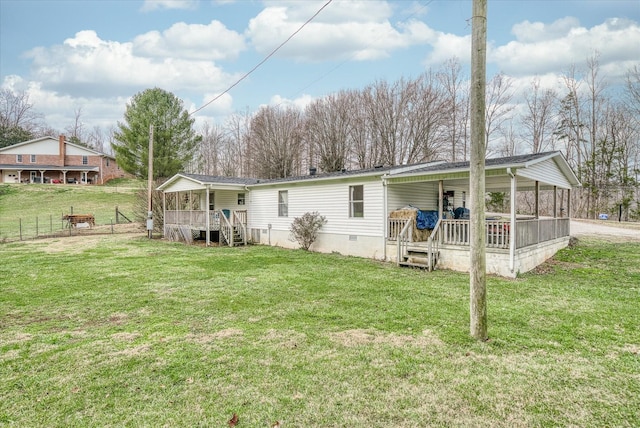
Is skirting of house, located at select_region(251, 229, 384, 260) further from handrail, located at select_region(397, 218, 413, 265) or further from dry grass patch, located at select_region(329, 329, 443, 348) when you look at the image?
dry grass patch, located at select_region(329, 329, 443, 348)

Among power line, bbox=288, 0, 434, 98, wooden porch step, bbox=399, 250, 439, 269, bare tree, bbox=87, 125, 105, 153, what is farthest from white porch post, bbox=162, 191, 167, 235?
bare tree, bbox=87, 125, 105, 153

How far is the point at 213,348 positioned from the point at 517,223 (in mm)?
8191

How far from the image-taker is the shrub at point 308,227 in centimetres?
1383

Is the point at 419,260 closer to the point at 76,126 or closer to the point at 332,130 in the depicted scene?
the point at 332,130

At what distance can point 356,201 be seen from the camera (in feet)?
41.7

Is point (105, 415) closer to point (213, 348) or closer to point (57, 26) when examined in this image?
point (213, 348)

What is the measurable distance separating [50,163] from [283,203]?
136 feet

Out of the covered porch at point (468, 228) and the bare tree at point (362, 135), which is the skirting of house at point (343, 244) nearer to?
the covered porch at point (468, 228)

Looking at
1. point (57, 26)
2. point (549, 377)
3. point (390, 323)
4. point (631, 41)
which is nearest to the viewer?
point (549, 377)

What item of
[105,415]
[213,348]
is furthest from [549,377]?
[105,415]

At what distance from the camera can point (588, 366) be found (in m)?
3.84

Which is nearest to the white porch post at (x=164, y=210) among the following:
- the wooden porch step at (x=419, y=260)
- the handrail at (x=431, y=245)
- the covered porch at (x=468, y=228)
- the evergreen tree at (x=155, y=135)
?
the evergreen tree at (x=155, y=135)

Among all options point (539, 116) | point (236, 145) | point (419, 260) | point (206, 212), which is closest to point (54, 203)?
point (236, 145)

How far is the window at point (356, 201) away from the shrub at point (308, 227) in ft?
4.50
